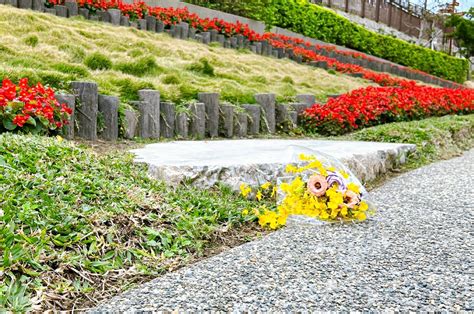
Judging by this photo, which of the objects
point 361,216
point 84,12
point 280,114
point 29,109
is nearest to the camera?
point 361,216

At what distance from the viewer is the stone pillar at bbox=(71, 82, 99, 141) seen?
412cm

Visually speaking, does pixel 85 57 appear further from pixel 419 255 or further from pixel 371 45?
pixel 371 45

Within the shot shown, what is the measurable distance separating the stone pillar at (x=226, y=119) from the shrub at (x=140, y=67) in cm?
→ 124

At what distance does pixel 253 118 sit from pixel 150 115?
1376 mm

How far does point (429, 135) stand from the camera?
5.68m

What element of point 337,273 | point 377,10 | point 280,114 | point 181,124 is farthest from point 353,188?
point 377,10

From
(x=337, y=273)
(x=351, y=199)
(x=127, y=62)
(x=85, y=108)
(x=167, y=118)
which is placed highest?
(x=127, y=62)

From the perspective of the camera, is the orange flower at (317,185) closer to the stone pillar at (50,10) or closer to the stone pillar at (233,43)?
the stone pillar at (50,10)

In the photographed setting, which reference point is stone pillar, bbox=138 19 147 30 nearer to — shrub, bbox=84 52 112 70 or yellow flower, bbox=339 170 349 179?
shrub, bbox=84 52 112 70

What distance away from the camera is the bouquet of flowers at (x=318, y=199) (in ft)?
9.60

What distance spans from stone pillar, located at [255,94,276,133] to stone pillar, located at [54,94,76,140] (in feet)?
7.75

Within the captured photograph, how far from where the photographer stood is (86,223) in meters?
2.36

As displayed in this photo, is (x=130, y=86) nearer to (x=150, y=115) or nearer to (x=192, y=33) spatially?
(x=150, y=115)

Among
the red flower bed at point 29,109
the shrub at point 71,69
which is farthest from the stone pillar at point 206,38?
the red flower bed at point 29,109
